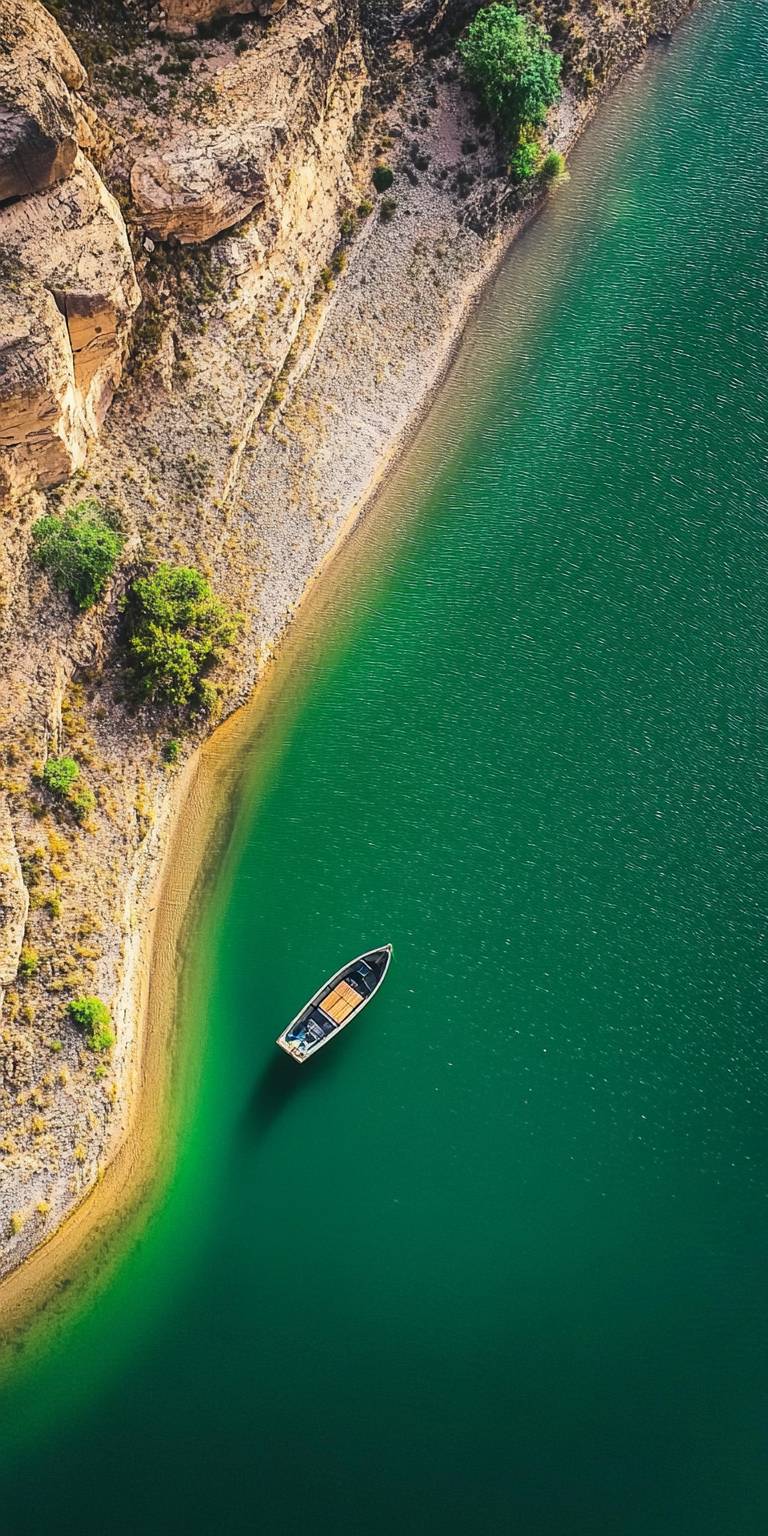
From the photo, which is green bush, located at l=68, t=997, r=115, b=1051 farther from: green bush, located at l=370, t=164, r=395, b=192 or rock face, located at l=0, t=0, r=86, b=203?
green bush, located at l=370, t=164, r=395, b=192

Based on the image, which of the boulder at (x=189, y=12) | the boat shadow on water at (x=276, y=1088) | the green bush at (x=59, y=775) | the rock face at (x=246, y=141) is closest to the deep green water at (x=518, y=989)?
the boat shadow on water at (x=276, y=1088)

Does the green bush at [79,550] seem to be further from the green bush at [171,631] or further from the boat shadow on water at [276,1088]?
the boat shadow on water at [276,1088]

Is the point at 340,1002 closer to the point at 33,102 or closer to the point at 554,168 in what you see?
the point at 33,102

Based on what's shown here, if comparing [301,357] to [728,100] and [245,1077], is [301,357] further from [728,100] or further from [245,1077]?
[245,1077]

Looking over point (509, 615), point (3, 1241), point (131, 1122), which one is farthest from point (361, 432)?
point (3, 1241)

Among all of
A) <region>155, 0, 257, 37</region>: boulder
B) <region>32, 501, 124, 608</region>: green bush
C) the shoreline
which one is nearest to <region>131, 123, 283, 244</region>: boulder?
<region>155, 0, 257, 37</region>: boulder
